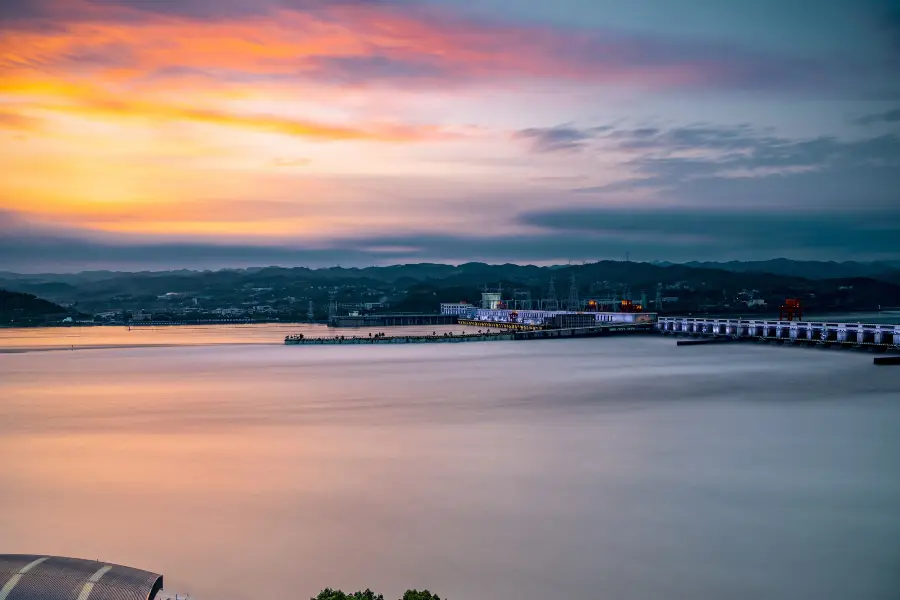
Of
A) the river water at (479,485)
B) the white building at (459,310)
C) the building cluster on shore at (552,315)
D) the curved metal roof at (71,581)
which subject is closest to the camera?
the curved metal roof at (71,581)

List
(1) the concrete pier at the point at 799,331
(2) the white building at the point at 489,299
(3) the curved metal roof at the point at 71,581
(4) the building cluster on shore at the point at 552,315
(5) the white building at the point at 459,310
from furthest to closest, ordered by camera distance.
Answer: (5) the white building at the point at 459,310, (2) the white building at the point at 489,299, (4) the building cluster on shore at the point at 552,315, (1) the concrete pier at the point at 799,331, (3) the curved metal roof at the point at 71,581

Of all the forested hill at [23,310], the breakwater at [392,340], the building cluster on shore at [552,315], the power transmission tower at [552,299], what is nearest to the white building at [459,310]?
the building cluster on shore at [552,315]

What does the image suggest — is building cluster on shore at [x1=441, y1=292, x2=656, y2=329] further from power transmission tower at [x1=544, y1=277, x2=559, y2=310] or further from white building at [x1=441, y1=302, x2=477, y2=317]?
power transmission tower at [x1=544, y1=277, x2=559, y2=310]

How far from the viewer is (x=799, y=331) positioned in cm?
5403

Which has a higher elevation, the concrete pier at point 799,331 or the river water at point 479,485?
the concrete pier at point 799,331

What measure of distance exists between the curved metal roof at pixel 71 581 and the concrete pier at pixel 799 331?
143 feet

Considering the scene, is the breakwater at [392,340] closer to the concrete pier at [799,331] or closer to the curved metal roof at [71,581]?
the concrete pier at [799,331]

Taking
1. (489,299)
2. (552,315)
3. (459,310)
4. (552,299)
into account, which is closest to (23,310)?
(459,310)

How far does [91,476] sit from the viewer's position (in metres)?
19.7

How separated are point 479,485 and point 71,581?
967 centimetres

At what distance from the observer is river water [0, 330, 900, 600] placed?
40.6 ft

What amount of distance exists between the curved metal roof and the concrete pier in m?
43.6

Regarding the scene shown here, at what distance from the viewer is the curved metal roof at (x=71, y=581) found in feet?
29.7

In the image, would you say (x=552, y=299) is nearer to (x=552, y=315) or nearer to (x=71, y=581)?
(x=552, y=315)
